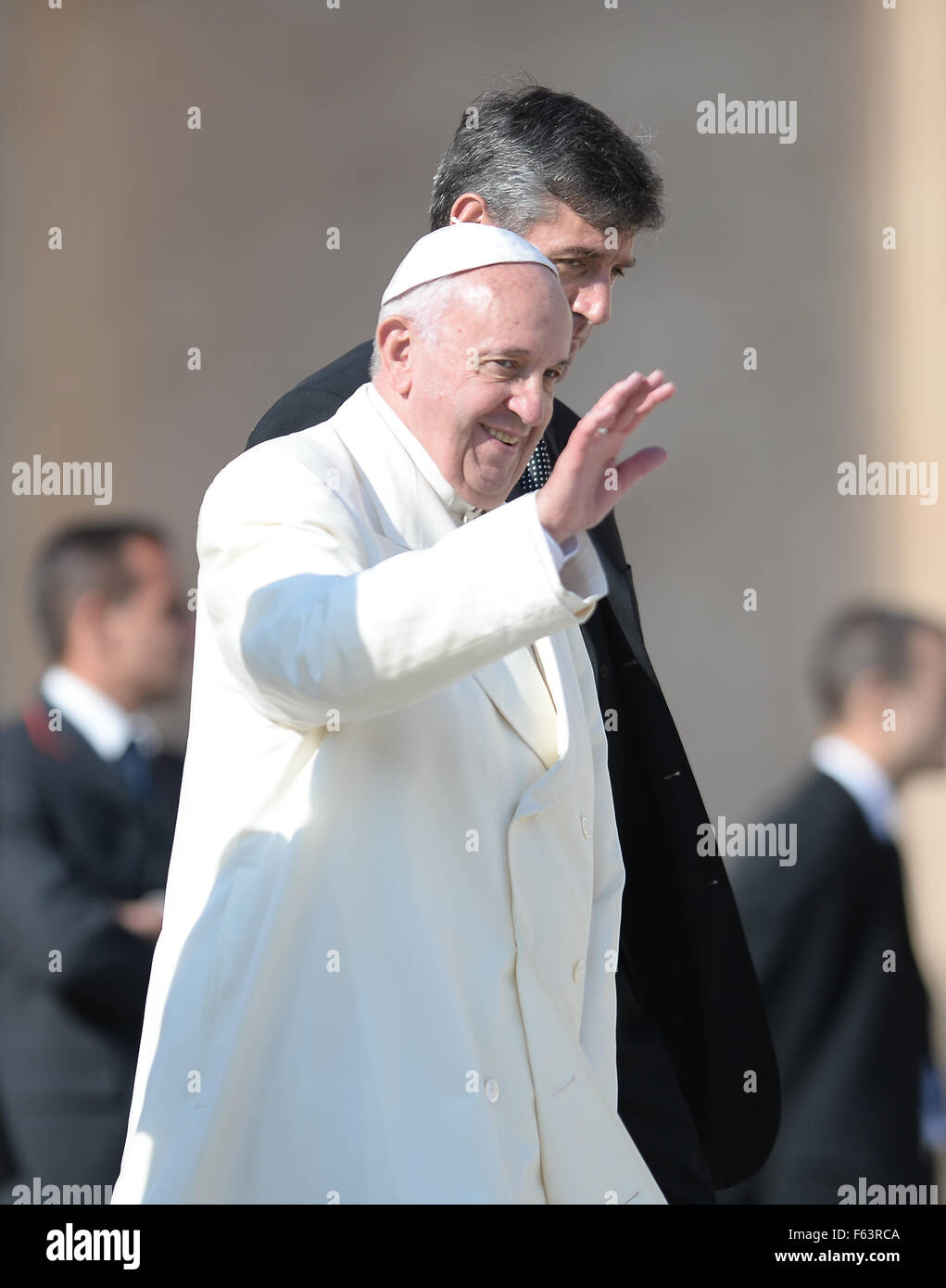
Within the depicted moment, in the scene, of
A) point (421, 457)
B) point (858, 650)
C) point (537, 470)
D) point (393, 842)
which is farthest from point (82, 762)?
point (858, 650)

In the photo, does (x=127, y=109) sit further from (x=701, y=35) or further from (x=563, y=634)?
(x=563, y=634)

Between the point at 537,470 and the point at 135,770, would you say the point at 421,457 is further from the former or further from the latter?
the point at 135,770

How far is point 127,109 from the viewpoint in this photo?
658 cm

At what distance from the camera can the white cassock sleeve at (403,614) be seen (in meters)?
2.12

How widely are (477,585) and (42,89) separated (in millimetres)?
4952

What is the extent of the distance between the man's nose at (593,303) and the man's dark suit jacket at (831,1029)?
160cm

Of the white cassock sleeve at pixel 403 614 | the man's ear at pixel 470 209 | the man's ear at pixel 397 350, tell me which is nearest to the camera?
the white cassock sleeve at pixel 403 614

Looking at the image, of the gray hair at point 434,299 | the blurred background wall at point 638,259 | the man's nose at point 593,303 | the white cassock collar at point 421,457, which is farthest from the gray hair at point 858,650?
the gray hair at point 434,299

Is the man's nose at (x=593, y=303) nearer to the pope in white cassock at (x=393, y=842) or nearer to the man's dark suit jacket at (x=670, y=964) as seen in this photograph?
the man's dark suit jacket at (x=670, y=964)

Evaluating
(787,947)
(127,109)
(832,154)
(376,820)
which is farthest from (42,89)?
(376,820)

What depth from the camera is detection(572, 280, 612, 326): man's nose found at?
11.3 feet

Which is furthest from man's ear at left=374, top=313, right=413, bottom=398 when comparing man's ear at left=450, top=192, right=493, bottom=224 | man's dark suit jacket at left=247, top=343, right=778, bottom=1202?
man's ear at left=450, top=192, right=493, bottom=224

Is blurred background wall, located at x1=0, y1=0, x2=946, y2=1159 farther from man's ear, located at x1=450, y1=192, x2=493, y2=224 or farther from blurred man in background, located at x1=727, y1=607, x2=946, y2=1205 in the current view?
man's ear, located at x1=450, y1=192, x2=493, y2=224

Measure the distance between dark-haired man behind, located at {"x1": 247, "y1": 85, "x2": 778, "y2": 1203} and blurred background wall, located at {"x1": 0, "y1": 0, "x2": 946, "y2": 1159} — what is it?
2984mm
